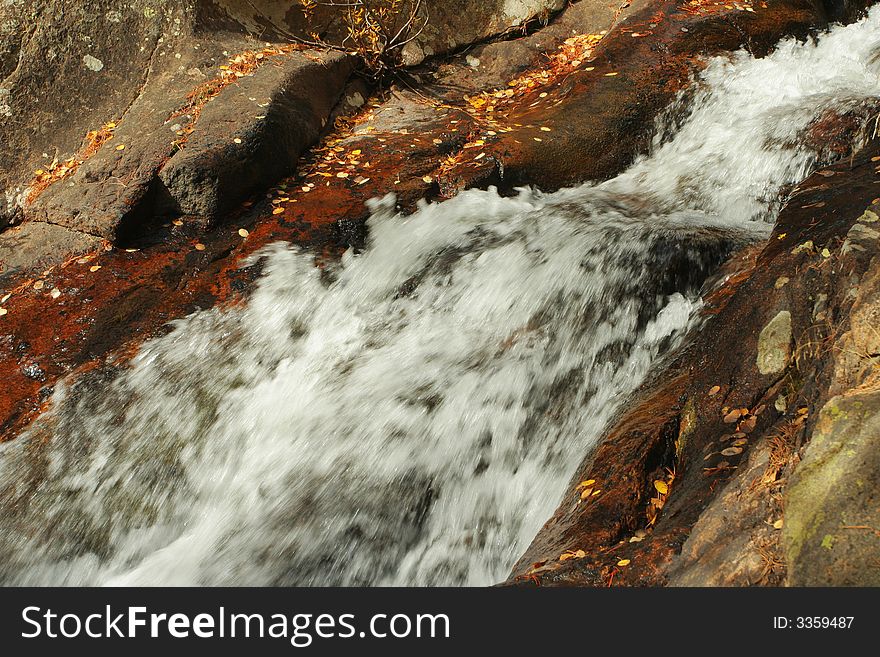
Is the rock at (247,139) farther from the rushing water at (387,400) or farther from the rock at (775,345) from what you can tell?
the rock at (775,345)

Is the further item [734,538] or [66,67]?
[66,67]

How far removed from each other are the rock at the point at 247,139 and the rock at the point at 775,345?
4.44m

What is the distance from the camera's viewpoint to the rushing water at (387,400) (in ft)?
12.9

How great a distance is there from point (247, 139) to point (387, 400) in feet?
9.84

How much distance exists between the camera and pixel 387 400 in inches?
176

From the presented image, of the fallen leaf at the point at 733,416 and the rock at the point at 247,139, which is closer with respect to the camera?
the fallen leaf at the point at 733,416

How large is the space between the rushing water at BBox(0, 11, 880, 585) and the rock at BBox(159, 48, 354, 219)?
892mm

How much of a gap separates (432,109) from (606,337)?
3994 mm

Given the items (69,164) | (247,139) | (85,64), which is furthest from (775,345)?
(85,64)

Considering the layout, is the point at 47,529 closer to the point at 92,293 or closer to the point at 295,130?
the point at 92,293

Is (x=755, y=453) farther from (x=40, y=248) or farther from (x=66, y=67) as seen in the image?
(x=66, y=67)

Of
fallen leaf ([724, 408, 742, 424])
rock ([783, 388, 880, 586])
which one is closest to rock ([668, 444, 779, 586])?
rock ([783, 388, 880, 586])

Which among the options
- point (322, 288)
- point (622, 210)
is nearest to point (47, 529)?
point (322, 288)

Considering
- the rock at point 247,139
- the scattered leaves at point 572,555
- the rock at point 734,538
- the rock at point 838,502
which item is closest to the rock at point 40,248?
the rock at point 247,139
